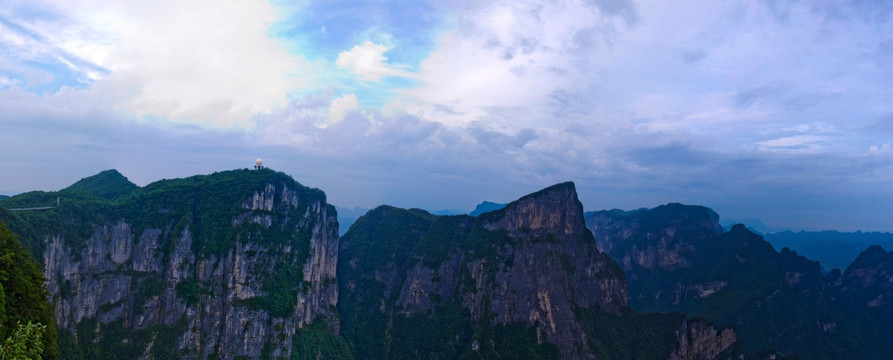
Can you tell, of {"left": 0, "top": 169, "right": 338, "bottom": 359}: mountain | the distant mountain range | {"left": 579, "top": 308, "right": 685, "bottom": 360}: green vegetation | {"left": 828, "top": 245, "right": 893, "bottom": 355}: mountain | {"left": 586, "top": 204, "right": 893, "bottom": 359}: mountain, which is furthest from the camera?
{"left": 828, "top": 245, "right": 893, "bottom": 355}: mountain

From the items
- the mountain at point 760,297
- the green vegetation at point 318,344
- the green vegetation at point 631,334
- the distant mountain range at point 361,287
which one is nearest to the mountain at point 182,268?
the distant mountain range at point 361,287

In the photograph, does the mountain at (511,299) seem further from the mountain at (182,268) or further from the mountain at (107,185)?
the mountain at (107,185)

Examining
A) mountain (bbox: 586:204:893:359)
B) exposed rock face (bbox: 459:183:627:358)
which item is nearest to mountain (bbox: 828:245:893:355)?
mountain (bbox: 586:204:893:359)

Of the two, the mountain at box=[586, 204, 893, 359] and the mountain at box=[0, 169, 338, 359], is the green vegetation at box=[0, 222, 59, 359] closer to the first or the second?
the mountain at box=[0, 169, 338, 359]

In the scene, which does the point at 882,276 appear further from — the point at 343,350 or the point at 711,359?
the point at 343,350

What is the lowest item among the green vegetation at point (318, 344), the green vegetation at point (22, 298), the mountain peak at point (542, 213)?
the green vegetation at point (318, 344)

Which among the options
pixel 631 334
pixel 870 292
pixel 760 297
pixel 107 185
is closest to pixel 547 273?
pixel 631 334

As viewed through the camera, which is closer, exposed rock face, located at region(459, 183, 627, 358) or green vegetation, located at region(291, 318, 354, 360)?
green vegetation, located at region(291, 318, 354, 360)

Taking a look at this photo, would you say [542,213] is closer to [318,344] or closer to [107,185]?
[318,344]
